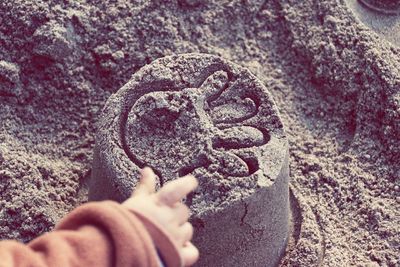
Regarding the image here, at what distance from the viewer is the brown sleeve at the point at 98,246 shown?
4.48 feet

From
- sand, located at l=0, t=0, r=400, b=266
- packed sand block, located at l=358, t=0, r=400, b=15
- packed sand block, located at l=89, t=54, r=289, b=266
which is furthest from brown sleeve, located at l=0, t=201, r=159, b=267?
packed sand block, located at l=358, t=0, r=400, b=15

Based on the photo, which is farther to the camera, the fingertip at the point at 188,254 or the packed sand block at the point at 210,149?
the packed sand block at the point at 210,149

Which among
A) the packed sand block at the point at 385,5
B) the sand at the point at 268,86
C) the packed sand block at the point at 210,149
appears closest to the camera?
the packed sand block at the point at 210,149

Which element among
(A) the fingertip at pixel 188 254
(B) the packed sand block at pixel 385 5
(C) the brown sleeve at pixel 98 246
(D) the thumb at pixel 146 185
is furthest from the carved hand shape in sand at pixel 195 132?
(B) the packed sand block at pixel 385 5

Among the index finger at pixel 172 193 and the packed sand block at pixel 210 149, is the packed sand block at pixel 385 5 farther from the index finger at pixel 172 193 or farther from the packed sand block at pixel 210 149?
the index finger at pixel 172 193

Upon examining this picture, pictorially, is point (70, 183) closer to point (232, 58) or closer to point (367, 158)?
point (232, 58)

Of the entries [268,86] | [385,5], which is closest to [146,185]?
[268,86]

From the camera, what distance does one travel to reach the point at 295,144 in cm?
225

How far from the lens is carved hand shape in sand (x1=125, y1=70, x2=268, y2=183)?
5.89 feet

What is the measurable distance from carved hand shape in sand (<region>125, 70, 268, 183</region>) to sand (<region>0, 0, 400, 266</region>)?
378 mm

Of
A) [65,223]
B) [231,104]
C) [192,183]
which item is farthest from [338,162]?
[65,223]

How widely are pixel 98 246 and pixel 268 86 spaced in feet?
3.78

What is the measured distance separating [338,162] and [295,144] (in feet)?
0.50

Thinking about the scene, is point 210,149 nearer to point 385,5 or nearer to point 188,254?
point 188,254
